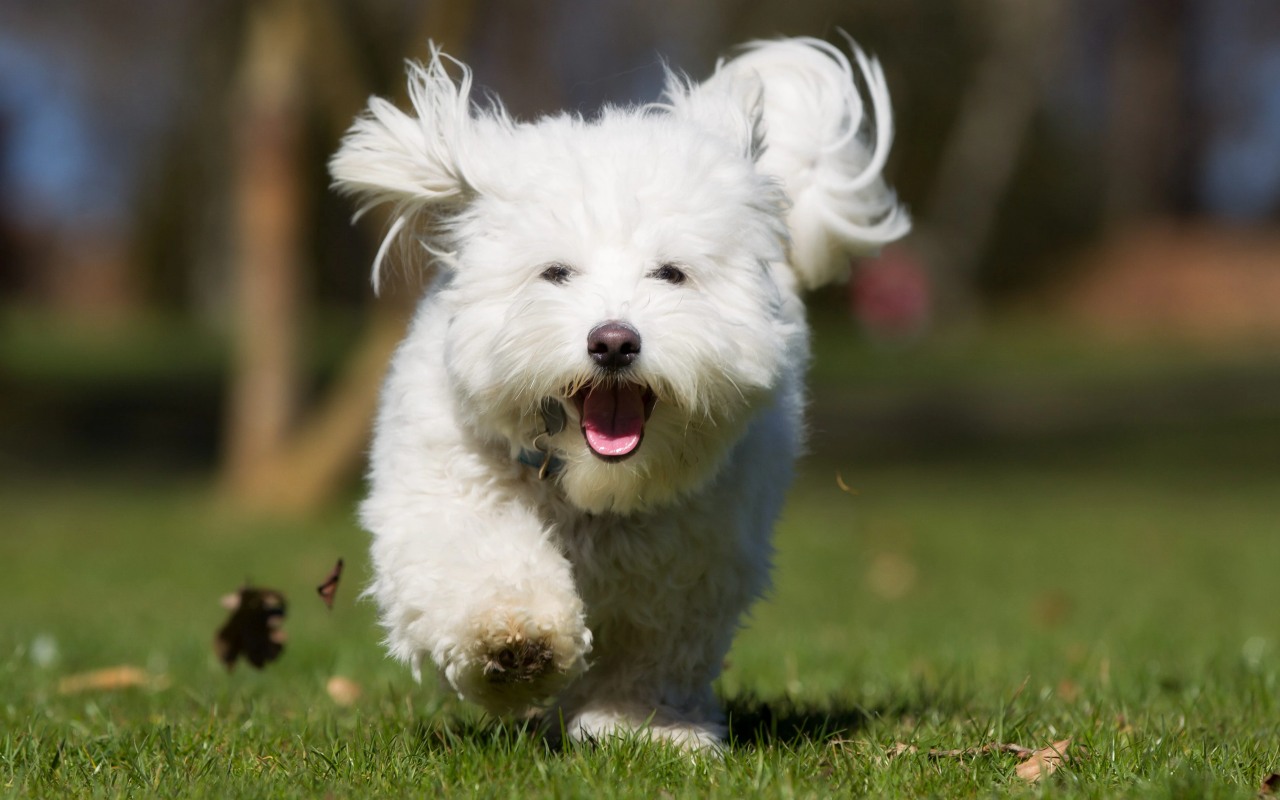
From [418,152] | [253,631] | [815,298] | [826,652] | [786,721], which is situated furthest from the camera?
[815,298]

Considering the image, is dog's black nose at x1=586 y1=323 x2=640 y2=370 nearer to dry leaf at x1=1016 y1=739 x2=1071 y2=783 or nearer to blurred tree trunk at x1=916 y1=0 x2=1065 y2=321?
dry leaf at x1=1016 y1=739 x2=1071 y2=783

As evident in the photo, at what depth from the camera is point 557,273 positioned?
12.4 feet

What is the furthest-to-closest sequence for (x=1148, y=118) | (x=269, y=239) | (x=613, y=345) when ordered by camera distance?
(x=1148, y=118), (x=269, y=239), (x=613, y=345)

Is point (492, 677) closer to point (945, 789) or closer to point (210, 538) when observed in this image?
point (945, 789)

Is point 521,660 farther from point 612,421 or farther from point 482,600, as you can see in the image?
point 612,421

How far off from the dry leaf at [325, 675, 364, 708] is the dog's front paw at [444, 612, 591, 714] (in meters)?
1.32

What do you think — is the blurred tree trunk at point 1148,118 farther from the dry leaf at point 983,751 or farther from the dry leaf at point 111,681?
the dry leaf at point 983,751

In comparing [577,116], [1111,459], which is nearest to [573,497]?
[577,116]

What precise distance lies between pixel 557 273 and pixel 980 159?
98.3 feet

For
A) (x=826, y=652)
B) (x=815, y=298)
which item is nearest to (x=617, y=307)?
(x=826, y=652)

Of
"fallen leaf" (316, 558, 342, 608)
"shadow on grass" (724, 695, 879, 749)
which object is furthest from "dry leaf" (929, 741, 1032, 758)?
"fallen leaf" (316, 558, 342, 608)

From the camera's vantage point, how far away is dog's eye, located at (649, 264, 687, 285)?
377 cm

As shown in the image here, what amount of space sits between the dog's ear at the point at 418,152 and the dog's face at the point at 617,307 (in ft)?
0.30

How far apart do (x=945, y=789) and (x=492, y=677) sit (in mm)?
1037
